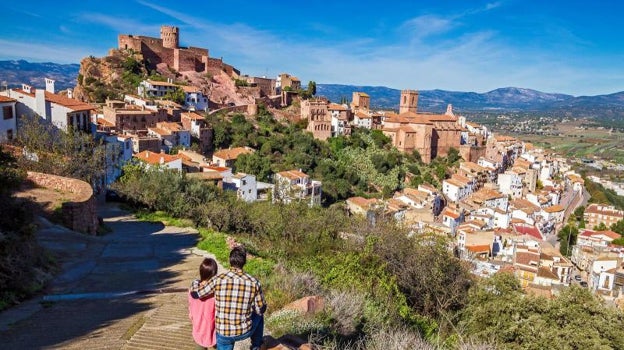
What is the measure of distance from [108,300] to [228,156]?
35165 mm

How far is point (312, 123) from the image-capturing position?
187ft

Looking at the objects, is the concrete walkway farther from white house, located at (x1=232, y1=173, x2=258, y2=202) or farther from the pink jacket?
white house, located at (x1=232, y1=173, x2=258, y2=202)

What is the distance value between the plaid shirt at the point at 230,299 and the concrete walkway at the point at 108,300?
3.56ft

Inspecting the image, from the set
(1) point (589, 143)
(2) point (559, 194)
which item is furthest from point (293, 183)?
(1) point (589, 143)

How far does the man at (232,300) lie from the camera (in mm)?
4004

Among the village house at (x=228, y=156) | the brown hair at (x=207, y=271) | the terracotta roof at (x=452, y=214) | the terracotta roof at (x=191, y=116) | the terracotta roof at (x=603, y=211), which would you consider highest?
the terracotta roof at (x=191, y=116)

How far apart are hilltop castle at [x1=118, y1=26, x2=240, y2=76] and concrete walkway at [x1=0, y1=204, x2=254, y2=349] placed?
49.7m

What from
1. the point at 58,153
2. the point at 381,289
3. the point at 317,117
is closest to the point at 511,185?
the point at 317,117

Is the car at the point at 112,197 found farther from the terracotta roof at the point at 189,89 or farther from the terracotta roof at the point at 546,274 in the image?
the terracotta roof at the point at 189,89

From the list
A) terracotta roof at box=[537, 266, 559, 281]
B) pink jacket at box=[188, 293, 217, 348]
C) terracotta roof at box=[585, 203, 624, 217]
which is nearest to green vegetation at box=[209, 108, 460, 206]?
terracotta roof at box=[585, 203, 624, 217]

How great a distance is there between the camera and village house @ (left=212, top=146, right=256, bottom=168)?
4097 cm

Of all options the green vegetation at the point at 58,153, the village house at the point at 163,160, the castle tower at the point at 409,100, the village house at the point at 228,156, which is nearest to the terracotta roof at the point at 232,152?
the village house at the point at 228,156

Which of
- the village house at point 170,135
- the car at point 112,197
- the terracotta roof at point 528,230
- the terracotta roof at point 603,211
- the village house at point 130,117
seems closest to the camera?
the car at point 112,197

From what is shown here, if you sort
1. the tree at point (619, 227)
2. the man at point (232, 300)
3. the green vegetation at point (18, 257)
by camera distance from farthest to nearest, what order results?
the tree at point (619, 227)
the green vegetation at point (18, 257)
the man at point (232, 300)
